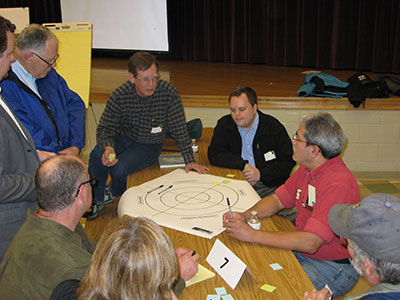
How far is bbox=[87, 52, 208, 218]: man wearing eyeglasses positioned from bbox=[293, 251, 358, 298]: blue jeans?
125 cm

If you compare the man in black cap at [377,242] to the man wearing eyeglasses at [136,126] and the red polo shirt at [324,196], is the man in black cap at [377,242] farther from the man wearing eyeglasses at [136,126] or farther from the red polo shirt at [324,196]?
the man wearing eyeglasses at [136,126]

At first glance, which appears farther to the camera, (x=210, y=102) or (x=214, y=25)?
(x=214, y=25)

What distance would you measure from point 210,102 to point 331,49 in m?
2.93

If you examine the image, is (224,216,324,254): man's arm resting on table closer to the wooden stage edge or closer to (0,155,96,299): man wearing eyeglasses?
(0,155,96,299): man wearing eyeglasses

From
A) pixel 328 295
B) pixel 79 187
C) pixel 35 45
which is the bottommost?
pixel 328 295

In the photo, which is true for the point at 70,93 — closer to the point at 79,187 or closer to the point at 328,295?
the point at 79,187

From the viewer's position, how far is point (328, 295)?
1.44 metres

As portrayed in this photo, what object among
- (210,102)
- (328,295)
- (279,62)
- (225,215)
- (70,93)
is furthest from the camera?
(279,62)

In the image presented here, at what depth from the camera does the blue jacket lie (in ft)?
8.09

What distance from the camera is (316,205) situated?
1.98 metres

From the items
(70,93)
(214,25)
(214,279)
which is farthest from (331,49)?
(214,279)

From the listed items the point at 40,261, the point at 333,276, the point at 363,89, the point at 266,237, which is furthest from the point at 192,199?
the point at 363,89

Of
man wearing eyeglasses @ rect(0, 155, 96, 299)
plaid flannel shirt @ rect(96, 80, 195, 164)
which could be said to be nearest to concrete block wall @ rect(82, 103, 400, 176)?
plaid flannel shirt @ rect(96, 80, 195, 164)

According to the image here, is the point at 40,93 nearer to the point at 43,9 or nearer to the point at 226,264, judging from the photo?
the point at 226,264
